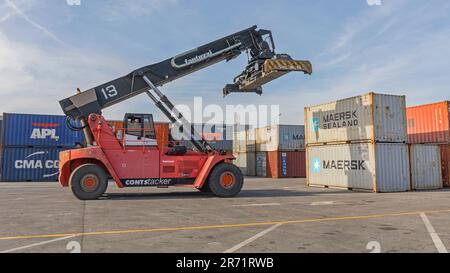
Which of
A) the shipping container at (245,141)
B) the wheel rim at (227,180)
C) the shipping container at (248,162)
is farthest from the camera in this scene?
the shipping container at (245,141)

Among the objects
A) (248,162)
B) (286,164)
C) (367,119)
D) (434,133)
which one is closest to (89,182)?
(367,119)

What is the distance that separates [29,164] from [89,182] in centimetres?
1890

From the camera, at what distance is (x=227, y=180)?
14781mm

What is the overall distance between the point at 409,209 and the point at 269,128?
82.3ft

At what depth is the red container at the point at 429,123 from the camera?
66.4 feet

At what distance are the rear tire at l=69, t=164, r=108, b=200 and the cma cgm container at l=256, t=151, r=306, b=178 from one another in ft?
74.2

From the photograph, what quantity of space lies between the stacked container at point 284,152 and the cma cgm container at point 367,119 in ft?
46.9

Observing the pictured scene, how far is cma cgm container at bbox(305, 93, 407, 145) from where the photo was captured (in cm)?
1725

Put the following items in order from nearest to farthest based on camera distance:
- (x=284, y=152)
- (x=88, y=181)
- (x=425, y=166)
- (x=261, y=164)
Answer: (x=88, y=181) < (x=425, y=166) < (x=284, y=152) < (x=261, y=164)

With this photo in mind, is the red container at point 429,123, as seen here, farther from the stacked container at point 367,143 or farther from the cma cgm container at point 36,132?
the cma cgm container at point 36,132

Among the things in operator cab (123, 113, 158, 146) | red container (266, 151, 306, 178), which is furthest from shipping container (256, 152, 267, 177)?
operator cab (123, 113, 158, 146)

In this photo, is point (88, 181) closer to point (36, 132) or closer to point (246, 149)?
point (36, 132)

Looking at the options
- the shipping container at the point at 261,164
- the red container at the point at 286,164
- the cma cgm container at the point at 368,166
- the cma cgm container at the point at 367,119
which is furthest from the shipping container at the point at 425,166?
the shipping container at the point at 261,164
